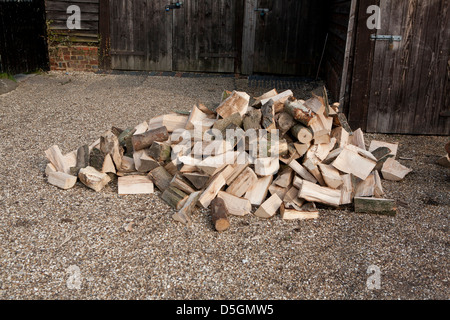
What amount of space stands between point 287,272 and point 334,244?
1.74ft

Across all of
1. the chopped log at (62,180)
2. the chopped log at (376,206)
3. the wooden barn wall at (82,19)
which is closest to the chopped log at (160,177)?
the chopped log at (62,180)

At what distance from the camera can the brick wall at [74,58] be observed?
899cm

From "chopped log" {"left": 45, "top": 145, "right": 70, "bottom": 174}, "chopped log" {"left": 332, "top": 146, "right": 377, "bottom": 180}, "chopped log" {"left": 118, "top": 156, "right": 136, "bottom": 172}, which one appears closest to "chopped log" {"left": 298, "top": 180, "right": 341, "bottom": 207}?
"chopped log" {"left": 332, "top": 146, "right": 377, "bottom": 180}

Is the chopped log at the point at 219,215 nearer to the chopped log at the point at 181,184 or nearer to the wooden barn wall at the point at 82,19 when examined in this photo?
the chopped log at the point at 181,184

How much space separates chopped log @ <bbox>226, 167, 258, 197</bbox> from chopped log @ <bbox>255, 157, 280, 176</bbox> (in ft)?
0.20

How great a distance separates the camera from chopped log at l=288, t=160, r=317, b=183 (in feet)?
12.6

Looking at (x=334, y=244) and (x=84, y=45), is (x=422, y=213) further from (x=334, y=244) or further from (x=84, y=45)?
(x=84, y=45)

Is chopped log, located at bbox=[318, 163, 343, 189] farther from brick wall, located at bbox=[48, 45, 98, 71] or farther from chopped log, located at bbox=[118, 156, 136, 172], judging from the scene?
brick wall, located at bbox=[48, 45, 98, 71]

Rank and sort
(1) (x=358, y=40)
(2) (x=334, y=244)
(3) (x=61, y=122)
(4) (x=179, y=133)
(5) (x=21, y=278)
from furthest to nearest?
(3) (x=61, y=122)
(1) (x=358, y=40)
(4) (x=179, y=133)
(2) (x=334, y=244)
(5) (x=21, y=278)

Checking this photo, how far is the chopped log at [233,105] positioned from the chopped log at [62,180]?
1433 mm

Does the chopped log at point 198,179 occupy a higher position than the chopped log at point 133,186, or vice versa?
the chopped log at point 198,179

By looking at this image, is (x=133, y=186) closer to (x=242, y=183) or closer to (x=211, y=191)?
(x=211, y=191)
